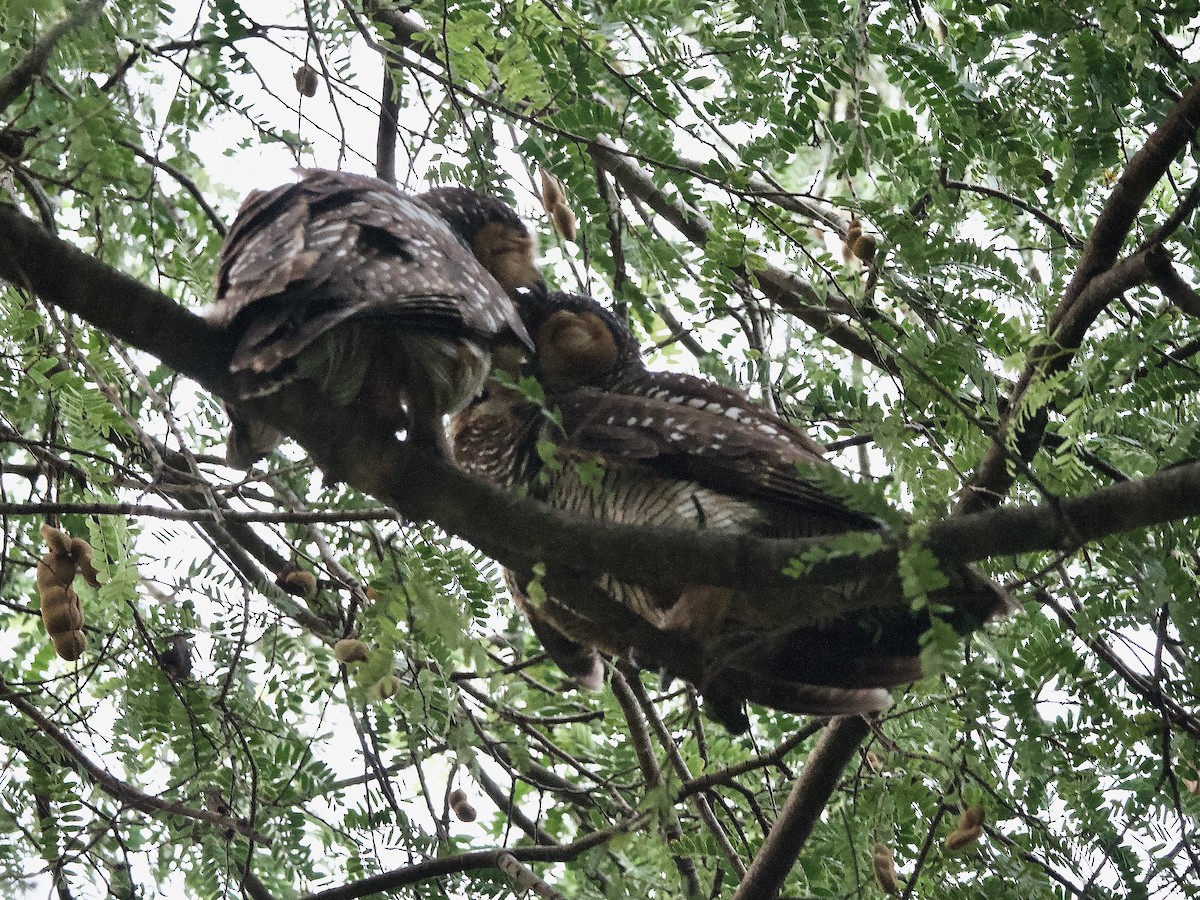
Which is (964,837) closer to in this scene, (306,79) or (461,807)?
(461,807)

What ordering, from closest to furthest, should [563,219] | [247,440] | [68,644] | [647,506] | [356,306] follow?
[356,306] < [247,440] < [68,644] < [647,506] < [563,219]

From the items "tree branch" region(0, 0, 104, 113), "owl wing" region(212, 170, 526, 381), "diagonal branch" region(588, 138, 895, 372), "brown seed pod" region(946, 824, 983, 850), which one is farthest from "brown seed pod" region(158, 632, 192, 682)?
"brown seed pod" region(946, 824, 983, 850)

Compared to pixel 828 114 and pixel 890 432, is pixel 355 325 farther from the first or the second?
pixel 828 114

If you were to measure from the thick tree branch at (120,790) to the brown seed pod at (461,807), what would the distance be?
0.81 m

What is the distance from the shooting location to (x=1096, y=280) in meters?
2.78

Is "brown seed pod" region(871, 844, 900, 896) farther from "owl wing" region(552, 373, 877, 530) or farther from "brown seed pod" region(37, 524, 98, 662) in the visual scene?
"brown seed pod" region(37, 524, 98, 662)

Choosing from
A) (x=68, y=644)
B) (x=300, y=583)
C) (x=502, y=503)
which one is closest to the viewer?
(x=502, y=503)

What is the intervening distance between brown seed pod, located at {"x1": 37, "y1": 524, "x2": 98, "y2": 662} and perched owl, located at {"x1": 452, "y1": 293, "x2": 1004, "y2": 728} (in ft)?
3.54

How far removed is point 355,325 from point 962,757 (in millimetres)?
1968

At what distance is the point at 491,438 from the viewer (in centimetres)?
342

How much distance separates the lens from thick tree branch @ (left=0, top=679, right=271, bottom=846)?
294 cm

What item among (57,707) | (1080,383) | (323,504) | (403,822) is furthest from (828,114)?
(57,707)

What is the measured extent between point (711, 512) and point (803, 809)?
853 millimetres

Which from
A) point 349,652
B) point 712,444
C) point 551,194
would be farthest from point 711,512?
point 551,194
